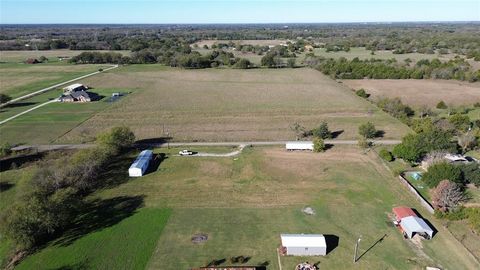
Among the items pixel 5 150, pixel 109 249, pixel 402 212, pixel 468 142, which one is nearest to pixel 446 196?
pixel 402 212

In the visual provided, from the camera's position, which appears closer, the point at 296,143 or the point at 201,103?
the point at 296,143

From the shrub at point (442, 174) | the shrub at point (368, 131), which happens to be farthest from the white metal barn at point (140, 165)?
the shrub at point (442, 174)

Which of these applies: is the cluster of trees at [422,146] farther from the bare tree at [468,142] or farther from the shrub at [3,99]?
the shrub at [3,99]

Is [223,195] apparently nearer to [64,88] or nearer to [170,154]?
[170,154]

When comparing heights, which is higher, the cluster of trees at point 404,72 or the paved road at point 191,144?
the cluster of trees at point 404,72

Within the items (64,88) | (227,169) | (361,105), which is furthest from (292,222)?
(64,88)

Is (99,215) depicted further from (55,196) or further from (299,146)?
(299,146)

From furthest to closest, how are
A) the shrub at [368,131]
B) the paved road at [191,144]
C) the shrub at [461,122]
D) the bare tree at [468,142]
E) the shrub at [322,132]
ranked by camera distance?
the shrub at [461,122] < the shrub at [322,132] < the shrub at [368,131] < the paved road at [191,144] < the bare tree at [468,142]
